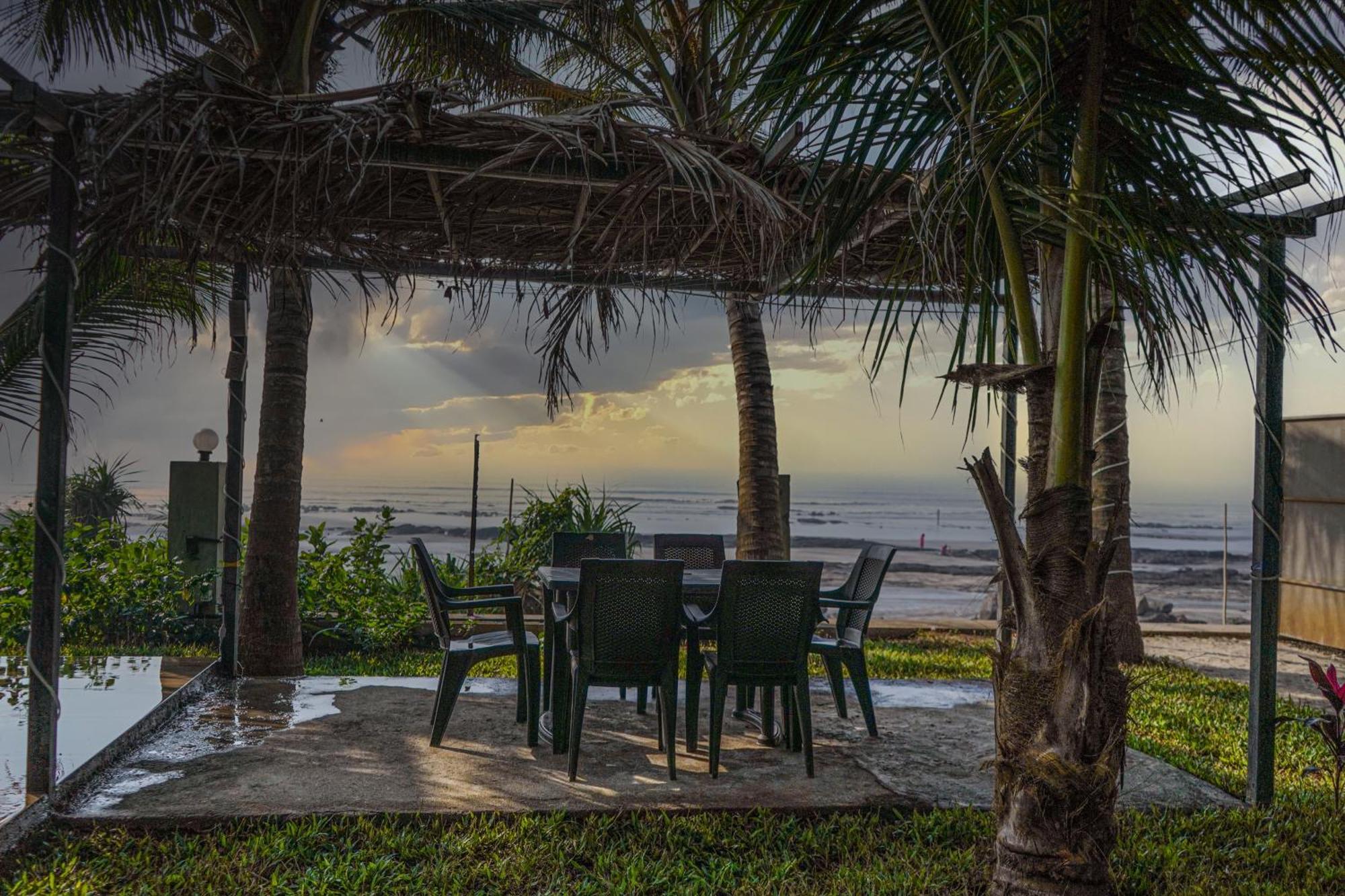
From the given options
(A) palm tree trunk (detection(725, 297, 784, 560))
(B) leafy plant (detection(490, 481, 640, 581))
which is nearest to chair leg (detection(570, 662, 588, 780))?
(A) palm tree trunk (detection(725, 297, 784, 560))

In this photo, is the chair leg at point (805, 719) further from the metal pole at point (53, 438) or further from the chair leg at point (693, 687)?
the metal pole at point (53, 438)

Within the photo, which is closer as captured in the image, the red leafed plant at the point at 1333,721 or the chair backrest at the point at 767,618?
the red leafed plant at the point at 1333,721

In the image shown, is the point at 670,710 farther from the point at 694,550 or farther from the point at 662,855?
the point at 694,550

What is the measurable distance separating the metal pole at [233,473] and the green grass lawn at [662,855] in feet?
8.42

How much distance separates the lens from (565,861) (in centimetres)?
324

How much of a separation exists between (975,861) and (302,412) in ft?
16.8

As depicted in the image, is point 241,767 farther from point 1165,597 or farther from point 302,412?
point 1165,597

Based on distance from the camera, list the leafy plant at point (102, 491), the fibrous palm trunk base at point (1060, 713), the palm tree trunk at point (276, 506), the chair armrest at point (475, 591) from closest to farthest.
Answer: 1. the fibrous palm trunk base at point (1060, 713)
2. the chair armrest at point (475, 591)
3. the palm tree trunk at point (276, 506)
4. the leafy plant at point (102, 491)

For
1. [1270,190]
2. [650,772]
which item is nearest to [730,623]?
[650,772]

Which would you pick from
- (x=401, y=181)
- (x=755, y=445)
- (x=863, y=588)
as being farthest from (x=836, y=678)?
Answer: (x=755, y=445)

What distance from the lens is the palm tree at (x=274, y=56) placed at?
19.7 ft

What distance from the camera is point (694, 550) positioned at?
6203 mm

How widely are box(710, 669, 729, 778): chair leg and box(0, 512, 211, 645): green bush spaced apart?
16.9 ft

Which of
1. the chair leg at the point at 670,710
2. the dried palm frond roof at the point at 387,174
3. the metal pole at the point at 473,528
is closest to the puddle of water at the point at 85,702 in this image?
the dried palm frond roof at the point at 387,174
